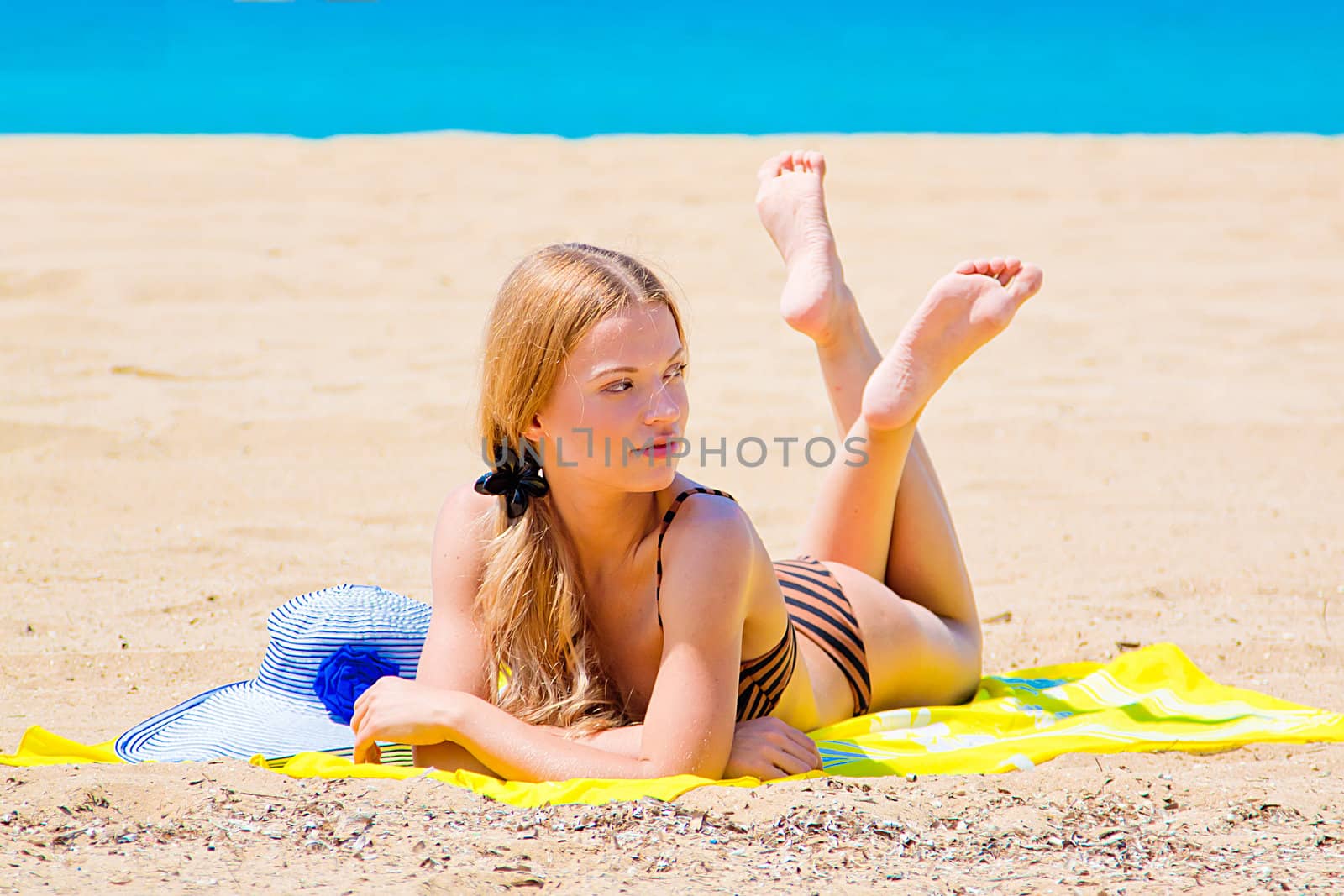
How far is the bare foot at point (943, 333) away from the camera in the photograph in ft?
10.2

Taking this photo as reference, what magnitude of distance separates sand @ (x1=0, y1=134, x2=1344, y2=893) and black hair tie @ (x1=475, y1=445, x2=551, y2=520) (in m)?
0.53

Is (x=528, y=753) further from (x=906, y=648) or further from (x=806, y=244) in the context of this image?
(x=806, y=244)

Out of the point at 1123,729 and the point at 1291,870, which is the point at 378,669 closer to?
the point at 1123,729

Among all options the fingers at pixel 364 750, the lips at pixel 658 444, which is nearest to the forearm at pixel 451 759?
the fingers at pixel 364 750

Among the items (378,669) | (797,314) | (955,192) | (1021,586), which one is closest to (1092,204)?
(955,192)

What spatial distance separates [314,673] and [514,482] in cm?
78

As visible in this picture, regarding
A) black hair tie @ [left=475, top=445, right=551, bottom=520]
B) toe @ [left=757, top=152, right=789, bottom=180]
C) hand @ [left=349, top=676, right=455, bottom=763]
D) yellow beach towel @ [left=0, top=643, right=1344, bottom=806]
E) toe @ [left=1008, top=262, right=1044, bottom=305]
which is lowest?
yellow beach towel @ [left=0, top=643, right=1344, bottom=806]

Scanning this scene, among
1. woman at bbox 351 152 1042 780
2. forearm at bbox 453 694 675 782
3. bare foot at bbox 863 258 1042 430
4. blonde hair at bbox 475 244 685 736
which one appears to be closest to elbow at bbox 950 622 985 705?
woman at bbox 351 152 1042 780

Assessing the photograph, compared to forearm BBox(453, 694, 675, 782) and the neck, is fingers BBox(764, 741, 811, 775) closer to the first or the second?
forearm BBox(453, 694, 675, 782)

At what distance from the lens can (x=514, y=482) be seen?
2.54 m

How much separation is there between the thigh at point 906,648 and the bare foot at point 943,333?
1.25 feet

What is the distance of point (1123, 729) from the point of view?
9.61 feet

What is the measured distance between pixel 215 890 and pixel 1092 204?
520 inches

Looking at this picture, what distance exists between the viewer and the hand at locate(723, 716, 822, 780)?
7.94ft
